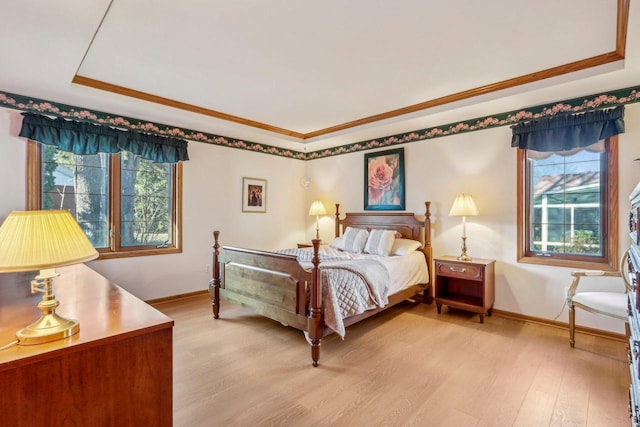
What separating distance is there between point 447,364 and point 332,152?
12.3 ft

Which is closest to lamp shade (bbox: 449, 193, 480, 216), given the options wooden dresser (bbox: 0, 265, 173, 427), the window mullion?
wooden dresser (bbox: 0, 265, 173, 427)

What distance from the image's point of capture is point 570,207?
3277 mm

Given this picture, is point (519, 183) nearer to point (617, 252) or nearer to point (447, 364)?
point (617, 252)

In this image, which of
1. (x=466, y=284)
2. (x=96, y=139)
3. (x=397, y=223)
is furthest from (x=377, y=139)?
(x=96, y=139)

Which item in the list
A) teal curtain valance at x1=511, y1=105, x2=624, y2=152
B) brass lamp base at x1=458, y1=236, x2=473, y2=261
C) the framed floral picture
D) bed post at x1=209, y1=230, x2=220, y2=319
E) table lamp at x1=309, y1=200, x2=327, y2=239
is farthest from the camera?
table lamp at x1=309, y1=200, x2=327, y2=239

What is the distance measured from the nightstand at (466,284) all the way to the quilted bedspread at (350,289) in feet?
2.83

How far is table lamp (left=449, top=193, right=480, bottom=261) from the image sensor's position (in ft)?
11.8

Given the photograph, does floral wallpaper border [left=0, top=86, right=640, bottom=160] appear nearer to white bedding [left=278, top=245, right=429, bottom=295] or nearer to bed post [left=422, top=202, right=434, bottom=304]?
bed post [left=422, top=202, right=434, bottom=304]

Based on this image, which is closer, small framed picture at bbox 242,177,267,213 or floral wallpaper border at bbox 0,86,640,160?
floral wallpaper border at bbox 0,86,640,160

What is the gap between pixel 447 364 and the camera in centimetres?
250

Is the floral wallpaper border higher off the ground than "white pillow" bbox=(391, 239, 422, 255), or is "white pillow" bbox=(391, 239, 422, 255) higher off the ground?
the floral wallpaper border

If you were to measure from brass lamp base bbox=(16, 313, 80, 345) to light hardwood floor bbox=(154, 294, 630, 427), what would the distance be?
1057mm

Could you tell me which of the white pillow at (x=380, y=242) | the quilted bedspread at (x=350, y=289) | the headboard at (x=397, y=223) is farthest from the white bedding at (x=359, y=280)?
the headboard at (x=397, y=223)

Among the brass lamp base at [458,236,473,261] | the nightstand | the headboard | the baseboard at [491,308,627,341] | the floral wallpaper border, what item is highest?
the floral wallpaper border
